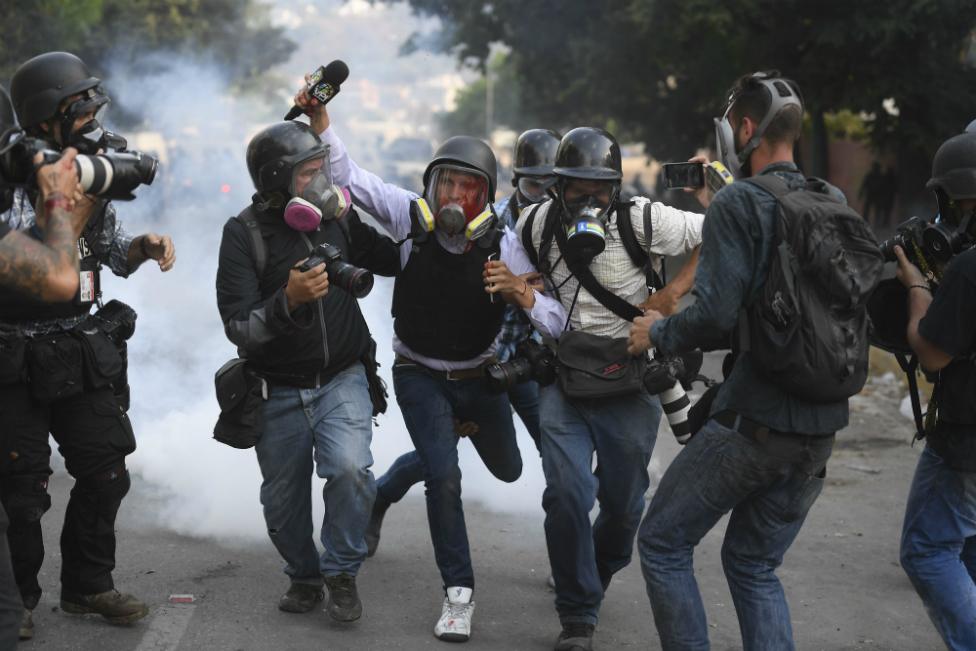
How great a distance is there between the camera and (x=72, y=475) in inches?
163

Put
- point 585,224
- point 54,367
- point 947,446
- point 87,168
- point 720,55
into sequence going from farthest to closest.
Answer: point 720,55
point 585,224
point 54,367
point 947,446
point 87,168

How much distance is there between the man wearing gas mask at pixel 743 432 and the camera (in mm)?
3426

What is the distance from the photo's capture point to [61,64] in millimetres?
3975

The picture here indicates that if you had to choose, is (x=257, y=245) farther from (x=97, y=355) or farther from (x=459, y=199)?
→ (x=459, y=199)

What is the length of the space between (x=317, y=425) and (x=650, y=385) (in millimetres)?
1248

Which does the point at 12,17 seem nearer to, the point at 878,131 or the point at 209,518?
the point at 878,131

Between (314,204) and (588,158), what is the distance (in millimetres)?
1024

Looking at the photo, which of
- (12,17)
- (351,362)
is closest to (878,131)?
(12,17)

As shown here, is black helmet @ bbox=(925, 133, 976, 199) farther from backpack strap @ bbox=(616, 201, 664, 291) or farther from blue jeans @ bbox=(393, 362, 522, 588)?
blue jeans @ bbox=(393, 362, 522, 588)

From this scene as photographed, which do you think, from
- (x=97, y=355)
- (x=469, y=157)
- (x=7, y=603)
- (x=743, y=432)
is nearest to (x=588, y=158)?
(x=469, y=157)

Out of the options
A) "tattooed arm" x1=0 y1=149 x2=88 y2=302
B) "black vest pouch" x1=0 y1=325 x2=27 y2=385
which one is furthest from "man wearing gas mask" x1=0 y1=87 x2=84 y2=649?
"black vest pouch" x1=0 y1=325 x2=27 y2=385

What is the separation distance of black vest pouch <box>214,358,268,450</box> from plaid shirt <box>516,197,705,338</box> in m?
1.20

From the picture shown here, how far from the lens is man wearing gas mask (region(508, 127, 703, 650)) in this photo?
4246 millimetres

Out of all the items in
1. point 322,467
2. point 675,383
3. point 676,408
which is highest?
point 675,383
